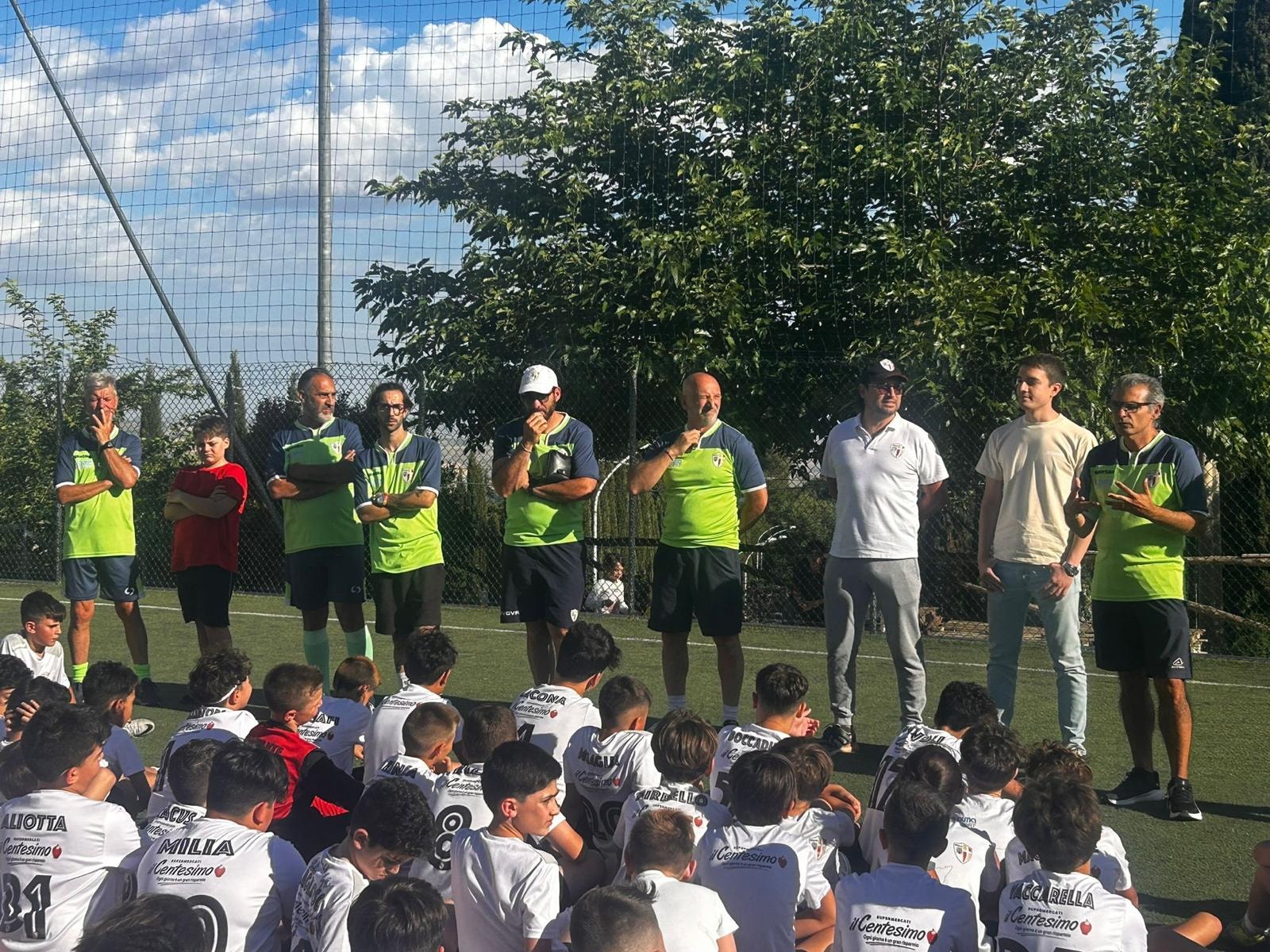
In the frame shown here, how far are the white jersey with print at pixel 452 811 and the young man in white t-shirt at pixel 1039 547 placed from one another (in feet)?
9.41

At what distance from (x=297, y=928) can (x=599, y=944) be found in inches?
37.5

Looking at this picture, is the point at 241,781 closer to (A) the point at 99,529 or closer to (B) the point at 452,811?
(B) the point at 452,811

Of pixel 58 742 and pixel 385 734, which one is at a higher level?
pixel 58 742

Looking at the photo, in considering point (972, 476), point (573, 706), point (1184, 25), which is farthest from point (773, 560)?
point (573, 706)

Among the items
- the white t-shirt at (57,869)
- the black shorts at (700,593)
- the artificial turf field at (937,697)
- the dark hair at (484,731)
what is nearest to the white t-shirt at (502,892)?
the dark hair at (484,731)

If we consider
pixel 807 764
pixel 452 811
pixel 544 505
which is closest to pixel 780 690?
pixel 807 764

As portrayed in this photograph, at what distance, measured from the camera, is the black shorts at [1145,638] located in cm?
533

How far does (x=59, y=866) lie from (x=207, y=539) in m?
4.05

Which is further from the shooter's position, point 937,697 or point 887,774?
point 937,697

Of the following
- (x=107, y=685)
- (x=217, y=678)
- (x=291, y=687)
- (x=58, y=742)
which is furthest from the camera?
(x=107, y=685)

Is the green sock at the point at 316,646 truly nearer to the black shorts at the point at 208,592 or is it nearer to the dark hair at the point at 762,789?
the black shorts at the point at 208,592

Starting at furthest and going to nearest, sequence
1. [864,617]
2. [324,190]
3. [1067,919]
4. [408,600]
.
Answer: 1. [324,190]
2. [408,600]
3. [864,617]
4. [1067,919]

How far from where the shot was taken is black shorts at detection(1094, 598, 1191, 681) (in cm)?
533

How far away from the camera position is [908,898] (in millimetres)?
3080
